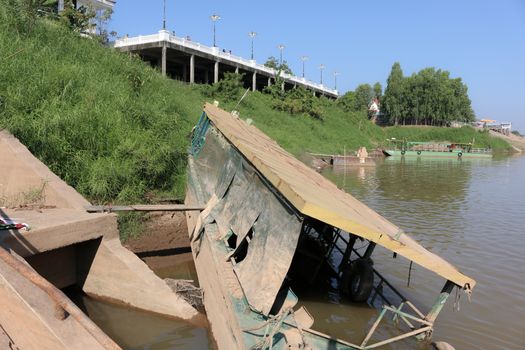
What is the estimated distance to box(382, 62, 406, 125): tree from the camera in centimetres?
7333

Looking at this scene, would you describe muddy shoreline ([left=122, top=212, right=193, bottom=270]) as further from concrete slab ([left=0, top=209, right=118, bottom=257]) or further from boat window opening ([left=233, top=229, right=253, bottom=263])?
boat window opening ([left=233, top=229, right=253, bottom=263])

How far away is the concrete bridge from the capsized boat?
808 inches

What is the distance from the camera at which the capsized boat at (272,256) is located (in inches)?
170

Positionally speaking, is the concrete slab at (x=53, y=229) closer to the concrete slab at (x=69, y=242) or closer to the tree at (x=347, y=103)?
the concrete slab at (x=69, y=242)

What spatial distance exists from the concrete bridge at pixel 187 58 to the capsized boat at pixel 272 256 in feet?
67.3

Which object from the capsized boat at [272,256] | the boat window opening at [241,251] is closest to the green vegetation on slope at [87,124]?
the capsized boat at [272,256]

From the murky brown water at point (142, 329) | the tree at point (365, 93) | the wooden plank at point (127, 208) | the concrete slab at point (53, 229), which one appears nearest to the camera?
the concrete slab at point (53, 229)

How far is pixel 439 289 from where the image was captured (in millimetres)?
7801

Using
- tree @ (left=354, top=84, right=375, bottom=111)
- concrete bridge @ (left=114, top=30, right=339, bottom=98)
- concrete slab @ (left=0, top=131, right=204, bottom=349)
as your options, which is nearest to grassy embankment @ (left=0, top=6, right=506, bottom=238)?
concrete slab @ (left=0, top=131, right=204, bottom=349)

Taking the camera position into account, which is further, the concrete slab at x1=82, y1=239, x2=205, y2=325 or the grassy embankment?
the grassy embankment

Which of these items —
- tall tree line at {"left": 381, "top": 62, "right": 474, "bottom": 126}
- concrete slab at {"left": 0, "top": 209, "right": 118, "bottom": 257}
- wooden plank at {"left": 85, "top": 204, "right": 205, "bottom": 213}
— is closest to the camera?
concrete slab at {"left": 0, "top": 209, "right": 118, "bottom": 257}

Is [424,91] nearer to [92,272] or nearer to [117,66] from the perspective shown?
[117,66]

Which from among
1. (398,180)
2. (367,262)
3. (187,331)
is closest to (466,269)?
(367,262)

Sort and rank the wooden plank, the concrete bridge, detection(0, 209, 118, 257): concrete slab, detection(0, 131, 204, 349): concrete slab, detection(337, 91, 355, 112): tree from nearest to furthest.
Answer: detection(0, 209, 118, 257): concrete slab < detection(0, 131, 204, 349): concrete slab < the wooden plank < the concrete bridge < detection(337, 91, 355, 112): tree
